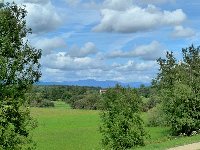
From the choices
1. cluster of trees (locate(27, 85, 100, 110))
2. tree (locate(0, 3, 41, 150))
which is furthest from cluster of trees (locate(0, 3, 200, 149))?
cluster of trees (locate(27, 85, 100, 110))

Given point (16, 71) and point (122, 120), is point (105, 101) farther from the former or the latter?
point (16, 71)

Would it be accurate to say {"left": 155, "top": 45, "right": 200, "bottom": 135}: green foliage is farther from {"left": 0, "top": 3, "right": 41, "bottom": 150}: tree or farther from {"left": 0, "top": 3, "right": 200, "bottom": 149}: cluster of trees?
{"left": 0, "top": 3, "right": 41, "bottom": 150}: tree

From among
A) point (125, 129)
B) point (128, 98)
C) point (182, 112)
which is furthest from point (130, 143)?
point (182, 112)

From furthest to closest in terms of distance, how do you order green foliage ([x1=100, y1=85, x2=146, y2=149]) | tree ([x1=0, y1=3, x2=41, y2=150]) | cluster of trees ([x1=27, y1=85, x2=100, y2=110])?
1. cluster of trees ([x1=27, y1=85, x2=100, y2=110])
2. green foliage ([x1=100, y1=85, x2=146, y2=149])
3. tree ([x1=0, y1=3, x2=41, y2=150])

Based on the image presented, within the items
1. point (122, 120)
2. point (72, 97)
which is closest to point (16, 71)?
point (122, 120)

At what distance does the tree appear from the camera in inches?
712

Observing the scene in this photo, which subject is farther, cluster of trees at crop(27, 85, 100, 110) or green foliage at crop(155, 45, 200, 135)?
cluster of trees at crop(27, 85, 100, 110)

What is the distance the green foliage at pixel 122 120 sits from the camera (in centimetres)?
3047

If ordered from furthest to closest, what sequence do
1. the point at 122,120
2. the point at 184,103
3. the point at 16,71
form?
the point at 184,103
the point at 122,120
the point at 16,71

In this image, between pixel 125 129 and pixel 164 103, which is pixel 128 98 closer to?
pixel 125 129

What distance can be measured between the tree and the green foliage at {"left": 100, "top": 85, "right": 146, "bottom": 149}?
8290 millimetres

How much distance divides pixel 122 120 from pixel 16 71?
37.2 ft

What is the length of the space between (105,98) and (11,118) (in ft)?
45.1

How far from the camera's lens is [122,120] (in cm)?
3030
